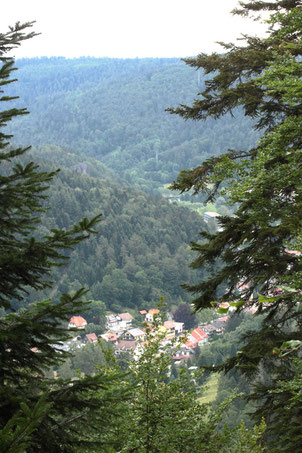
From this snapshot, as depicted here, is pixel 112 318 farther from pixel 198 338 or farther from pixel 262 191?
pixel 262 191

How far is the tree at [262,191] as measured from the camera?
6.11 metres

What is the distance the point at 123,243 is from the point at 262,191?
118 meters

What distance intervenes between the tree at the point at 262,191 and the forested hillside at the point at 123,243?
9761 cm

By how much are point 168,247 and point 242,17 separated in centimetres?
11537

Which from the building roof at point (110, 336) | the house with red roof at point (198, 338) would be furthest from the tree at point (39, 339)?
the building roof at point (110, 336)

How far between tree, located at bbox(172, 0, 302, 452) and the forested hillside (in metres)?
97.6

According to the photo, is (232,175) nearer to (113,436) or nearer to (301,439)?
(301,439)

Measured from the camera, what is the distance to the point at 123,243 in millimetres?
123938

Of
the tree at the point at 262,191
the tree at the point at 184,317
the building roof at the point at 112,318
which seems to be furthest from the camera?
the building roof at the point at 112,318

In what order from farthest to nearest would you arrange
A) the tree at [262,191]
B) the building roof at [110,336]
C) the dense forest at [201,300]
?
the building roof at [110,336] < the tree at [262,191] < the dense forest at [201,300]

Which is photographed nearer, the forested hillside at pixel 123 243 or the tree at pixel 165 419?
the tree at pixel 165 419

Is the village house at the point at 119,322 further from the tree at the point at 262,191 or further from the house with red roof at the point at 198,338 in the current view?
the tree at the point at 262,191

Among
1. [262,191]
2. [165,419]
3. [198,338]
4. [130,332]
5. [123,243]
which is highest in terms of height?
[262,191]

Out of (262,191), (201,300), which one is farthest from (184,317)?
(262,191)
